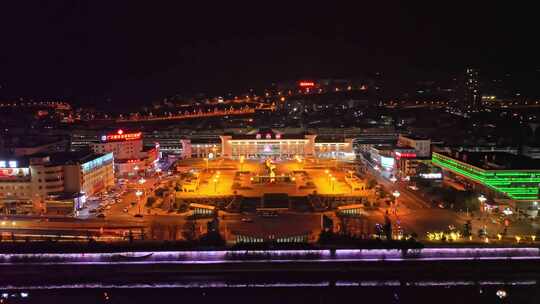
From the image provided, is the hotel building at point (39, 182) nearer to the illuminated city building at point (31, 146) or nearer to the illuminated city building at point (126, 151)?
the illuminated city building at point (126, 151)

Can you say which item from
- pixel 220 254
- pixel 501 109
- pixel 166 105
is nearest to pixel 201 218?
pixel 220 254

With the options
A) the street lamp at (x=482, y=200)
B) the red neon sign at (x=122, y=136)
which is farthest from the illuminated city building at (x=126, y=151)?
the street lamp at (x=482, y=200)

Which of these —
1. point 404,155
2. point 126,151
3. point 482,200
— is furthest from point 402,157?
point 126,151

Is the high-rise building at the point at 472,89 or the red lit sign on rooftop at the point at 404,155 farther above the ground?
the high-rise building at the point at 472,89

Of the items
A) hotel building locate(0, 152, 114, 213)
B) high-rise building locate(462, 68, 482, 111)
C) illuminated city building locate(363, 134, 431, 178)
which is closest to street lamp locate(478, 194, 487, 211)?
illuminated city building locate(363, 134, 431, 178)

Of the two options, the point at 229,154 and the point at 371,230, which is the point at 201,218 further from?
the point at 229,154

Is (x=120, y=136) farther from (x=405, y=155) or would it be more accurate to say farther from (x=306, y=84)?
(x=306, y=84)

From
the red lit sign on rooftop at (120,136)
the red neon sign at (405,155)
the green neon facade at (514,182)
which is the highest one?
the red lit sign on rooftop at (120,136)

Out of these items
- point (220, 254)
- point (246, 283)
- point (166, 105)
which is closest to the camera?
point (246, 283)
